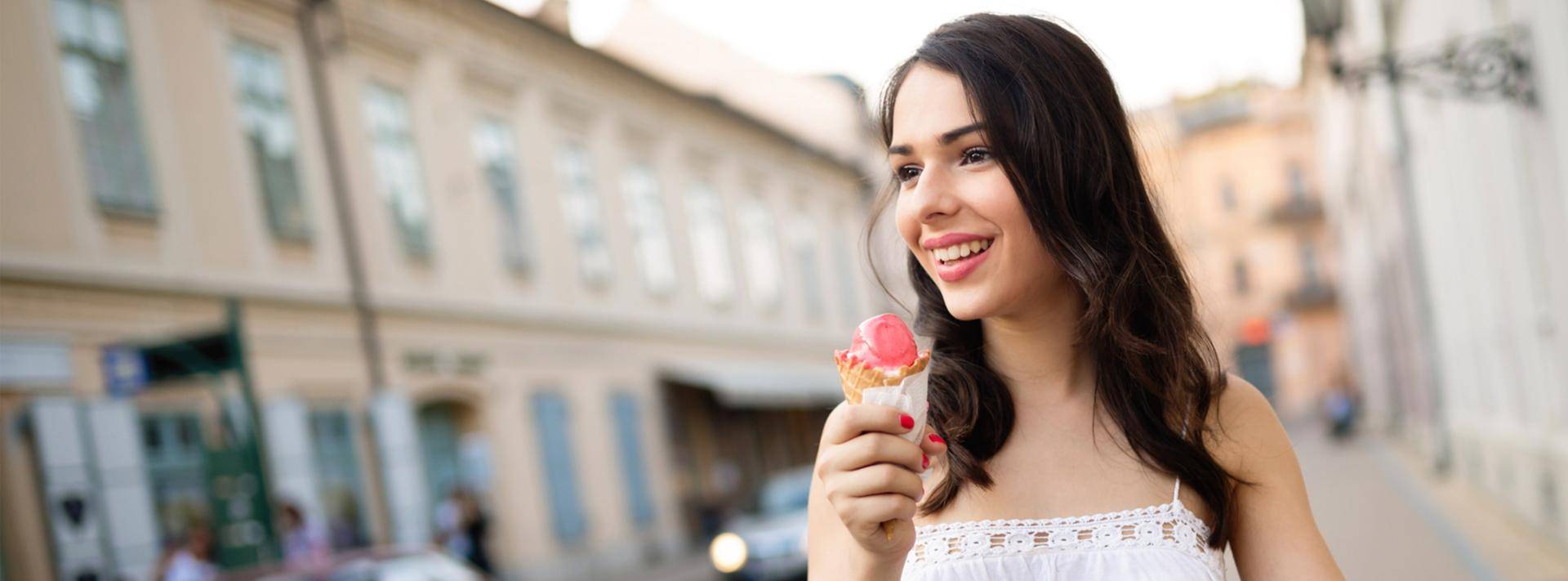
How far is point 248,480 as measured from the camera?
11.6 metres

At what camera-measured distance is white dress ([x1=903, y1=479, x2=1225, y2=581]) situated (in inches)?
79.0

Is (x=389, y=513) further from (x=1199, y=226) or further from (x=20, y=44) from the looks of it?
(x=1199, y=226)

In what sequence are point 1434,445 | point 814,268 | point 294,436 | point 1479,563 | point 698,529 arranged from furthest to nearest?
point 814,268, point 698,529, point 1434,445, point 294,436, point 1479,563

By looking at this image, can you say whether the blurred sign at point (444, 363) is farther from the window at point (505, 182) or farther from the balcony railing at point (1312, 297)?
the balcony railing at point (1312, 297)

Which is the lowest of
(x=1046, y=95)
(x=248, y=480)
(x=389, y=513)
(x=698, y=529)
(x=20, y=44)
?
(x=698, y=529)

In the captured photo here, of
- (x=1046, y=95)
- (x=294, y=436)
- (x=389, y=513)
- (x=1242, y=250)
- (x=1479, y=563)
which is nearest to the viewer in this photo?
(x=1046, y=95)

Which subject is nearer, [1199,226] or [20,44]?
[20,44]

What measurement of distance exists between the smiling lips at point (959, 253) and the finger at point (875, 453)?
336 mm

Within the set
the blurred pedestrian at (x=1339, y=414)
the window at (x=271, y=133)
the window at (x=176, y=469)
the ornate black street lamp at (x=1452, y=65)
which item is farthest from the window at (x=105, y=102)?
the blurred pedestrian at (x=1339, y=414)

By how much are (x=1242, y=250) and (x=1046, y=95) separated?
58.1 m

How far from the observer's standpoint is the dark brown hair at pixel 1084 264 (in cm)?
199

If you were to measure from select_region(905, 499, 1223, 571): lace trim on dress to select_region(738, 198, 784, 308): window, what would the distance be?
1091 inches

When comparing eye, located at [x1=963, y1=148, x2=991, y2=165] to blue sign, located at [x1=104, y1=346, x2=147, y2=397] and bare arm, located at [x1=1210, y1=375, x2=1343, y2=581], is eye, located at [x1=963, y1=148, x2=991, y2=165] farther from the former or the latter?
blue sign, located at [x1=104, y1=346, x2=147, y2=397]

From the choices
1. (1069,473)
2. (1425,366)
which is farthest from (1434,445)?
(1069,473)
